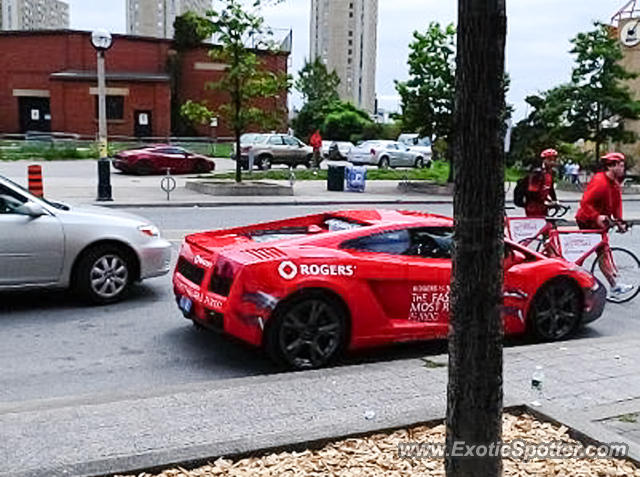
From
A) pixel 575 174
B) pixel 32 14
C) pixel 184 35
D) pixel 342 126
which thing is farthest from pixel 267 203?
pixel 32 14

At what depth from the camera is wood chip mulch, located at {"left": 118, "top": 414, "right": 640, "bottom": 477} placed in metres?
3.91

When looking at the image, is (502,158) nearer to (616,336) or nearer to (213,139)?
(616,336)

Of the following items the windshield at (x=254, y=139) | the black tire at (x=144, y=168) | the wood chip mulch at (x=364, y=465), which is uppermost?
the windshield at (x=254, y=139)

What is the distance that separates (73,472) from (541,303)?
4.92 metres

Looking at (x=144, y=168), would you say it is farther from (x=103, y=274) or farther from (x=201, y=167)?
(x=103, y=274)

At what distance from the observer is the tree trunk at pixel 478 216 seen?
9.33 feet

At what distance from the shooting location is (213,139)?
49.8m

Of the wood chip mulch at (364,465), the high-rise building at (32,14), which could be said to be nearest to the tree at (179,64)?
the high-rise building at (32,14)

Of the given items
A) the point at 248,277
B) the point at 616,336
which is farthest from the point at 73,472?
the point at 616,336

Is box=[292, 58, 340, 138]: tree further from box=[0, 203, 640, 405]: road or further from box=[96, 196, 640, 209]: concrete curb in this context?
box=[0, 203, 640, 405]: road

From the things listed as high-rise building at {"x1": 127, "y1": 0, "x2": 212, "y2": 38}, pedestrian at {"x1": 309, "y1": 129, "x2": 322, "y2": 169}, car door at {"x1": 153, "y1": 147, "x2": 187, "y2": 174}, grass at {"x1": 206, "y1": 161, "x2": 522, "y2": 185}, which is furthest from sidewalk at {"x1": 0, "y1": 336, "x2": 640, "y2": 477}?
high-rise building at {"x1": 127, "y1": 0, "x2": 212, "y2": 38}

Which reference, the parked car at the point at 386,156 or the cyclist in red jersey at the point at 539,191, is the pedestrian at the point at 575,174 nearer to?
the parked car at the point at 386,156

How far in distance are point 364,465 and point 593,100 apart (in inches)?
1039

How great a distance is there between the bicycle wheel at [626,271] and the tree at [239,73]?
1473 centimetres
